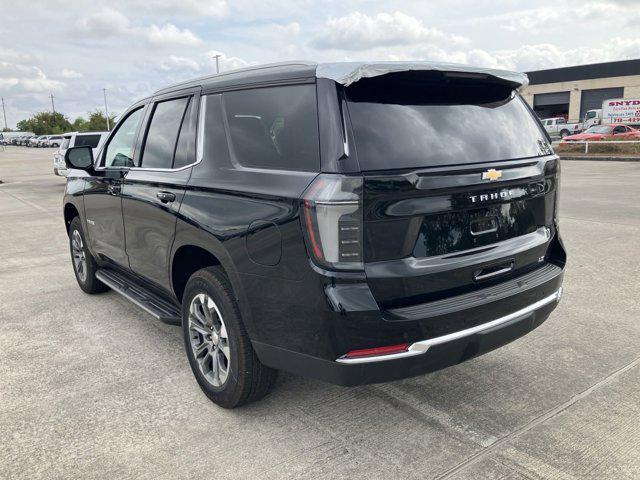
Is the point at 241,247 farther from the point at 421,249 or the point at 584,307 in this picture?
the point at 584,307

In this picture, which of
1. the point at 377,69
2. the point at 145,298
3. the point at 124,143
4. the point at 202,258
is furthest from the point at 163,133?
the point at 377,69

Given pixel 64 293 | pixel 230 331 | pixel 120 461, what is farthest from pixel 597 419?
pixel 64 293

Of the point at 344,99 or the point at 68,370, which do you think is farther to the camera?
the point at 68,370

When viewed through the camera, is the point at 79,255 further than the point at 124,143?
Yes

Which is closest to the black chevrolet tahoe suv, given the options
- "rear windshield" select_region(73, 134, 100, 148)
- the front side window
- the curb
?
the front side window

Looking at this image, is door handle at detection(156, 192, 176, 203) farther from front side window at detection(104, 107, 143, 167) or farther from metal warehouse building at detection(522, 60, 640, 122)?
metal warehouse building at detection(522, 60, 640, 122)

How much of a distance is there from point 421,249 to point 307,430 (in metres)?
1.20

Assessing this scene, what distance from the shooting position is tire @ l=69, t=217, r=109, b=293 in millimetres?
5234

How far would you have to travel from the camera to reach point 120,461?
8.91 feet

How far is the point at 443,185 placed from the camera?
8.31 ft

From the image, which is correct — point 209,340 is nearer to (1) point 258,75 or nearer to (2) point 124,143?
(1) point 258,75

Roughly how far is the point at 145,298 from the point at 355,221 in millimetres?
2243

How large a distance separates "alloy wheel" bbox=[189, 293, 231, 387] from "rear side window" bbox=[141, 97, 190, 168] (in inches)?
38.8

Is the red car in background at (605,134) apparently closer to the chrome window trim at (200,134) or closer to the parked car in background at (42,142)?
the chrome window trim at (200,134)
